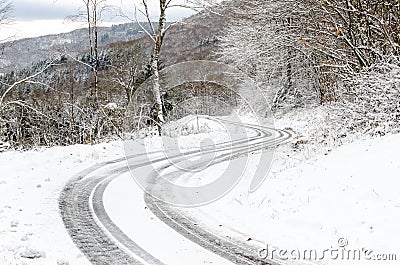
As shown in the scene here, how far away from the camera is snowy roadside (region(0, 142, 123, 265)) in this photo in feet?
19.0

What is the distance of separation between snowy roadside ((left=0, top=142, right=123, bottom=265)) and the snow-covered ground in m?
0.02

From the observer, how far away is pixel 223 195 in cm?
1023

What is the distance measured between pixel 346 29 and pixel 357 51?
36.3 inches

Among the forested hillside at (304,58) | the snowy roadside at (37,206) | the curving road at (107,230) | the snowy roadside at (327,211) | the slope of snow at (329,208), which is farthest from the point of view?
the forested hillside at (304,58)

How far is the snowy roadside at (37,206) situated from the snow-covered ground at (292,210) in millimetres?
16

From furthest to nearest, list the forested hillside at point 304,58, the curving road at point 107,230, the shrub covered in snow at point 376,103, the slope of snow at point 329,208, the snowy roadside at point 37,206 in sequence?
the forested hillside at point 304,58, the shrub covered in snow at point 376,103, the slope of snow at point 329,208, the curving road at point 107,230, the snowy roadside at point 37,206

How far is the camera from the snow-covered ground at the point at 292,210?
6230 millimetres

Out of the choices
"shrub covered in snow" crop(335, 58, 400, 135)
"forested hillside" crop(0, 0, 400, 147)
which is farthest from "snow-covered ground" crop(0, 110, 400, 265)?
"forested hillside" crop(0, 0, 400, 147)

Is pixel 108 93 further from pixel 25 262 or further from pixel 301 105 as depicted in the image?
pixel 25 262

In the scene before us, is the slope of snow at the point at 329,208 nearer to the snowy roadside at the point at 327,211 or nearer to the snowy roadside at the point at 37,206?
the snowy roadside at the point at 327,211

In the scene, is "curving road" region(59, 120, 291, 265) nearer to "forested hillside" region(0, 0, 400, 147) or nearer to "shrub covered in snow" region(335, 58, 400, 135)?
"shrub covered in snow" region(335, 58, 400, 135)

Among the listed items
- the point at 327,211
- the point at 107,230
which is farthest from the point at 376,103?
the point at 107,230

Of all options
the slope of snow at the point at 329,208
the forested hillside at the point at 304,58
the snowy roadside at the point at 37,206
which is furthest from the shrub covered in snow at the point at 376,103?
the snowy roadside at the point at 37,206

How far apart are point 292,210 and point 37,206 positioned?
18.0 ft
